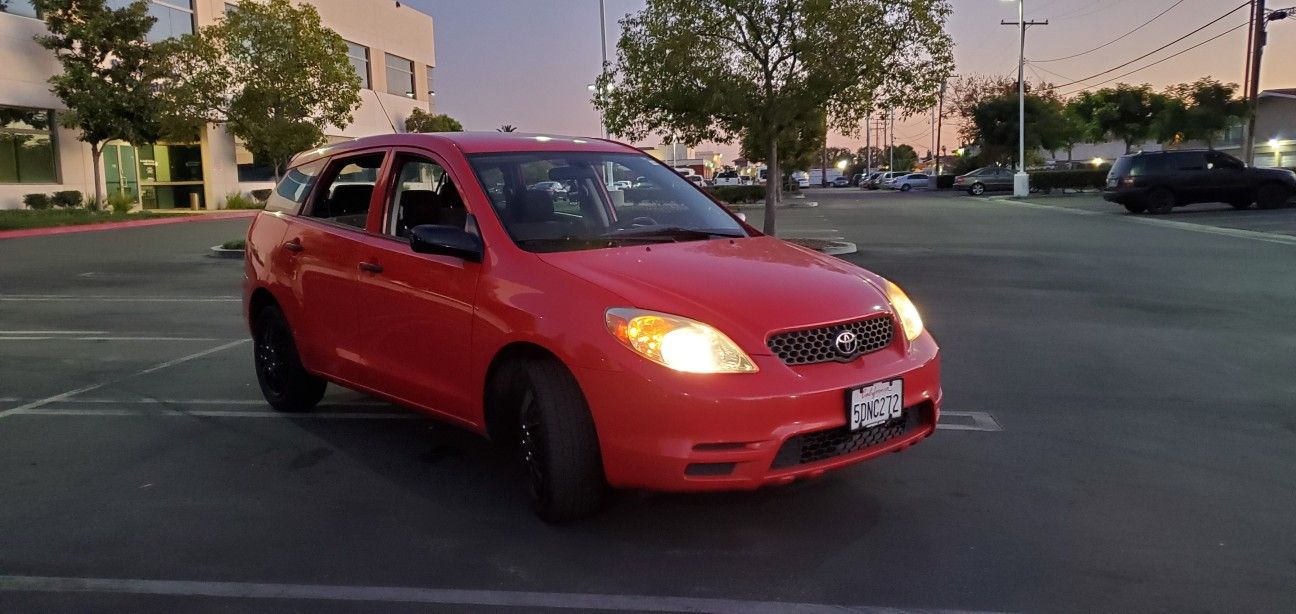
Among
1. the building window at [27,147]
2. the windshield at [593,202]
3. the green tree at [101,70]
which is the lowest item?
the windshield at [593,202]

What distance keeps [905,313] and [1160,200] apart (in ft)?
85.0

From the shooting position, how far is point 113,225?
29.6 m

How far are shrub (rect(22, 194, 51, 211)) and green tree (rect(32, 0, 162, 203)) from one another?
164 centimetres

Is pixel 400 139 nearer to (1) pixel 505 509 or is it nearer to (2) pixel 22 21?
(1) pixel 505 509

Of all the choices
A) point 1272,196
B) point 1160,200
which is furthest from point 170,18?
point 1272,196

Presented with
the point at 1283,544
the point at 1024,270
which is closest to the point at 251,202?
the point at 1024,270

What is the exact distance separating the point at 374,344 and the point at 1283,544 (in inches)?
164

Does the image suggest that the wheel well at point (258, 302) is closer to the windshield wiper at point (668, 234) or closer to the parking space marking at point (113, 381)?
the parking space marking at point (113, 381)

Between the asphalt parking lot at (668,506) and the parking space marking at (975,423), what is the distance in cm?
3

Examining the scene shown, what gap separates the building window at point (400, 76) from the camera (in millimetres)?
56750

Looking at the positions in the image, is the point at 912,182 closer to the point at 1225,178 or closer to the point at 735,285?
the point at 1225,178

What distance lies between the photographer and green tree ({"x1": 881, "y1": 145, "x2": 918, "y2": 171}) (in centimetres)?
14038

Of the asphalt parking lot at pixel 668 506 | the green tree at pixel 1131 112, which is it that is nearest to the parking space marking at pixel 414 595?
the asphalt parking lot at pixel 668 506

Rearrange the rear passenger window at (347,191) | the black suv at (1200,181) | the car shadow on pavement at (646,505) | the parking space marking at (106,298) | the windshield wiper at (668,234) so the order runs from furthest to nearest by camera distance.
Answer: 1. the black suv at (1200,181)
2. the parking space marking at (106,298)
3. the rear passenger window at (347,191)
4. the windshield wiper at (668,234)
5. the car shadow on pavement at (646,505)
